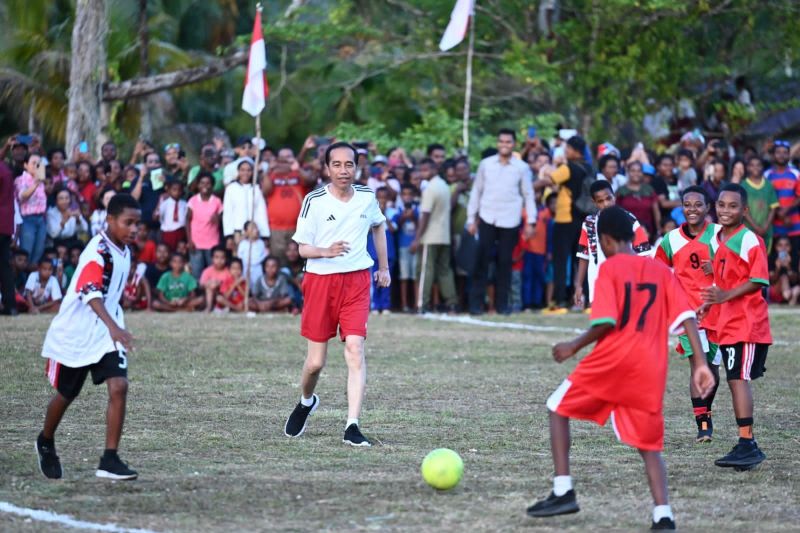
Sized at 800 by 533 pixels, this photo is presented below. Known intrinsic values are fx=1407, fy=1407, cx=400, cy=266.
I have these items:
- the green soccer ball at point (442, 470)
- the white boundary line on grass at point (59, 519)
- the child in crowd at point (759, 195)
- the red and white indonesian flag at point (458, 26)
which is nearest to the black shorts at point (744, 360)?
the green soccer ball at point (442, 470)

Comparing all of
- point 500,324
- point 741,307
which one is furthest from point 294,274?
point 741,307

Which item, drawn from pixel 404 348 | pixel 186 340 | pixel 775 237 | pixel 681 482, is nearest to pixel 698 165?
pixel 775 237

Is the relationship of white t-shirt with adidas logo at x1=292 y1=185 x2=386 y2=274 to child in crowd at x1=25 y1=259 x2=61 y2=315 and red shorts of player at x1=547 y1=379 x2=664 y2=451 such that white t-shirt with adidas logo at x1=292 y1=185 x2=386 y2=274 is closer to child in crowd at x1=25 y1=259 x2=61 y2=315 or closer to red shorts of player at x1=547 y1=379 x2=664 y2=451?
red shorts of player at x1=547 y1=379 x2=664 y2=451

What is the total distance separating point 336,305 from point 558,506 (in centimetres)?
298

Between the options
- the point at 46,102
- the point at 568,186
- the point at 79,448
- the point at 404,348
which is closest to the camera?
the point at 79,448

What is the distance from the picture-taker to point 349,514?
6.95 m

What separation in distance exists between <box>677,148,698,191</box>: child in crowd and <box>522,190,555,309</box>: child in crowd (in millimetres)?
1821

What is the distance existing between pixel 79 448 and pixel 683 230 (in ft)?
14.1

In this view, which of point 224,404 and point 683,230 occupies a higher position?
point 683,230

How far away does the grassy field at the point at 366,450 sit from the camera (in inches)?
277

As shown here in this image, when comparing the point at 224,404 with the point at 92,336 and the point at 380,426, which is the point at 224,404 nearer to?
the point at 380,426

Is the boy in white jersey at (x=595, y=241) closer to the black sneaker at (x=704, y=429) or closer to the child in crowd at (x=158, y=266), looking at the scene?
the black sneaker at (x=704, y=429)

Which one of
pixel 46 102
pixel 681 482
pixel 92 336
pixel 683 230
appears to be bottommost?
pixel 681 482

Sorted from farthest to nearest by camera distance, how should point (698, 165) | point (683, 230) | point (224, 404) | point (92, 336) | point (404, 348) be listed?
1. point (698, 165)
2. point (404, 348)
3. point (224, 404)
4. point (683, 230)
5. point (92, 336)
